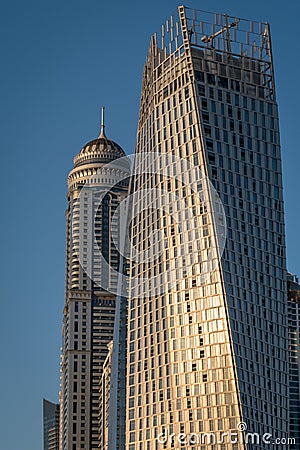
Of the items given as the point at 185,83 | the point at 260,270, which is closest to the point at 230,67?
the point at 185,83

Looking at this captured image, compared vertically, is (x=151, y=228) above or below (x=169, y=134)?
below

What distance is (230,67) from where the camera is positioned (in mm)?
195625

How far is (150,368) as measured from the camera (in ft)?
617

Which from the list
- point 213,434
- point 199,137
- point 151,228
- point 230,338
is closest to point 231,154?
point 199,137

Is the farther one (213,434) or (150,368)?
(150,368)

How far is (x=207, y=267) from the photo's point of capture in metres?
181

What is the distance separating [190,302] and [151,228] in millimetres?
18313

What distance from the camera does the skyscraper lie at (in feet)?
581

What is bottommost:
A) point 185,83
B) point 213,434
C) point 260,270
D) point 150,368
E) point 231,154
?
point 213,434

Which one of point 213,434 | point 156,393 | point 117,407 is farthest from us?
point 117,407

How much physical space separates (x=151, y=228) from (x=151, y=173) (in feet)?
35.1

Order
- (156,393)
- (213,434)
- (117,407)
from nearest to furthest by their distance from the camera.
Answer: (213,434)
(156,393)
(117,407)

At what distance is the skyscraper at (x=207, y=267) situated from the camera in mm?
177000

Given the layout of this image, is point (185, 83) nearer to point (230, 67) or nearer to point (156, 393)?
point (230, 67)
